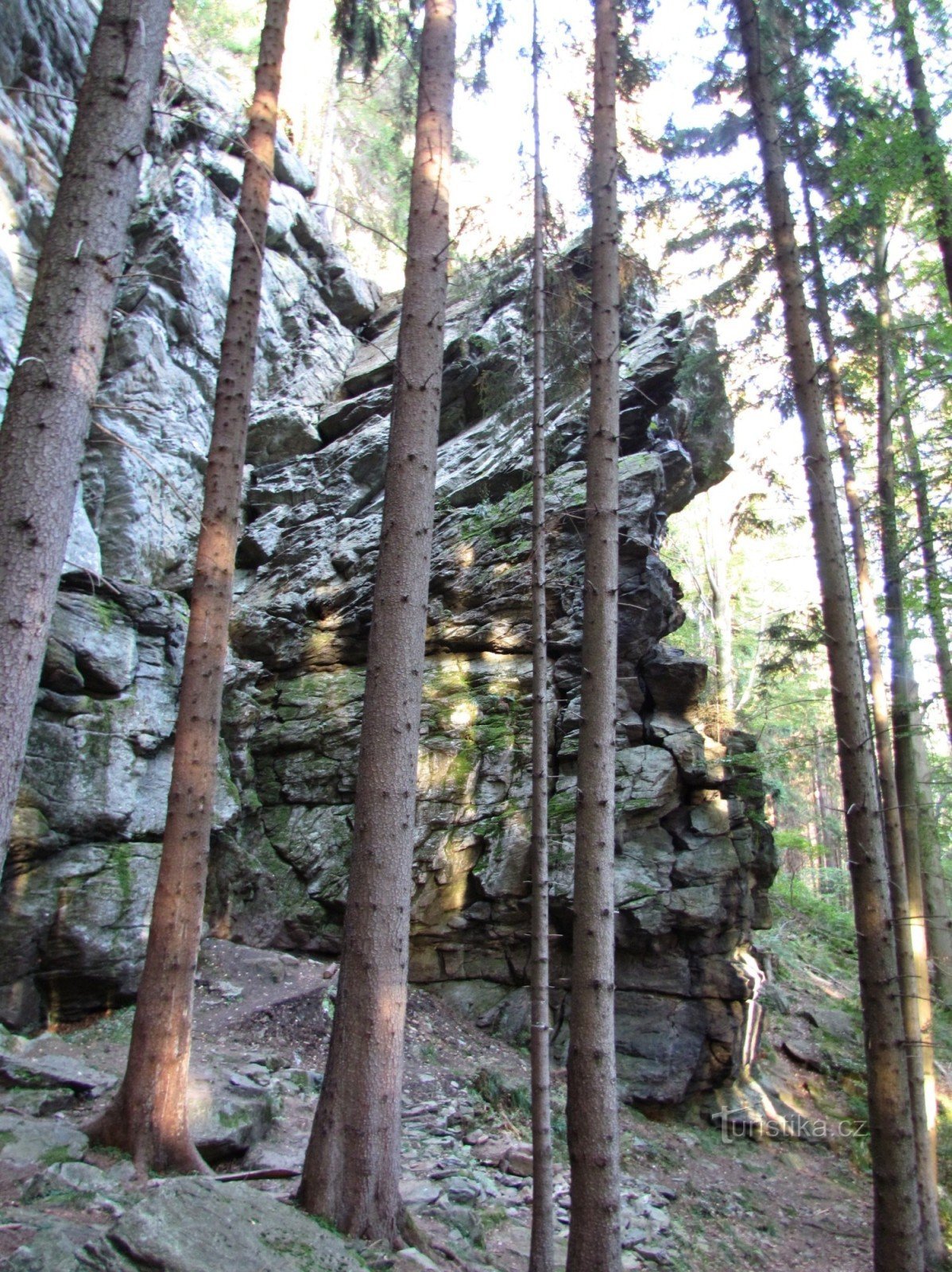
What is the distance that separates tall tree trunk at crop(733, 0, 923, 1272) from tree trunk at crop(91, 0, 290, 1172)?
5.14 metres

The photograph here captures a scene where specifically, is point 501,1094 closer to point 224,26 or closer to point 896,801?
point 896,801

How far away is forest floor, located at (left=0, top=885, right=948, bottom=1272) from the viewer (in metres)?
5.99

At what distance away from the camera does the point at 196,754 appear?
21.4 ft

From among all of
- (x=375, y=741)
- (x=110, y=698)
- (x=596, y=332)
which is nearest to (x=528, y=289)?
(x=596, y=332)

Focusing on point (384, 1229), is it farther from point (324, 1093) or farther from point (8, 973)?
point (8, 973)

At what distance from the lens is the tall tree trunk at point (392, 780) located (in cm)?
464

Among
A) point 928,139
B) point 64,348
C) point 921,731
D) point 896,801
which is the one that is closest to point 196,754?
point 64,348

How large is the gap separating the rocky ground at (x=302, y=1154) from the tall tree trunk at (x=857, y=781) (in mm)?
2149

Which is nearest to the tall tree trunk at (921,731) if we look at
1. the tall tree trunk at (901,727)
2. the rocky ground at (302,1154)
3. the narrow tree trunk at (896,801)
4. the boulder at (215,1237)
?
the tall tree trunk at (901,727)

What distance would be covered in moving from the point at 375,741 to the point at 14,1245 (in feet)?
10.3

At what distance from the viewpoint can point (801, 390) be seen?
295 inches

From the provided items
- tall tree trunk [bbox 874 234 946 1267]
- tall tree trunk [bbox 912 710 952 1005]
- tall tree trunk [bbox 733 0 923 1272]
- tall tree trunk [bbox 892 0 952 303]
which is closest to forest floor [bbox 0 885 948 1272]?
tall tree trunk [bbox 874 234 946 1267]

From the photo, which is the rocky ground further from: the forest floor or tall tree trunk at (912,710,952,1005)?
tall tree trunk at (912,710,952,1005)

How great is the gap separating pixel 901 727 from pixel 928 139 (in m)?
7.09
